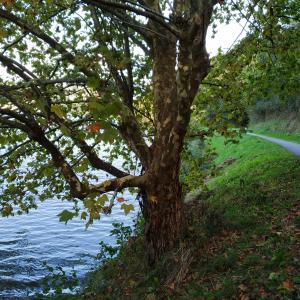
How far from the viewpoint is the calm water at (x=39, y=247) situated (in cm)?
1512

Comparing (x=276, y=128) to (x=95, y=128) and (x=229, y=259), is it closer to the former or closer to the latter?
(x=229, y=259)

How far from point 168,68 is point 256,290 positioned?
507cm

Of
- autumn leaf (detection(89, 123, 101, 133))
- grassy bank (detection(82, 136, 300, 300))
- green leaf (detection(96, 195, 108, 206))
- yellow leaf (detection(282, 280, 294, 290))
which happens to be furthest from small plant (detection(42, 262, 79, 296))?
autumn leaf (detection(89, 123, 101, 133))

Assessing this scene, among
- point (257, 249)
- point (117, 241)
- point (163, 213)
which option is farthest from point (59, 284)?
point (257, 249)

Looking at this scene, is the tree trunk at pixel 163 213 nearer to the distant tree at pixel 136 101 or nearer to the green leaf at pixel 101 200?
the distant tree at pixel 136 101

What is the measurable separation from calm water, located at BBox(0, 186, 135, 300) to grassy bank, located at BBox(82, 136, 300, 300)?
4.76m

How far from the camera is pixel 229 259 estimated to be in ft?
26.1

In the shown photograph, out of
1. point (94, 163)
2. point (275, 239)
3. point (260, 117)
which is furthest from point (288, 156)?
point (260, 117)

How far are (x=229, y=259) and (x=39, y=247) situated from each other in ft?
43.8

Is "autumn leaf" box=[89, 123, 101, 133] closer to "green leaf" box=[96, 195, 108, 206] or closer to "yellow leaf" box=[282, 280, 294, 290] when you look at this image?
"green leaf" box=[96, 195, 108, 206]

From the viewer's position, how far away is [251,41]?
40.2 ft

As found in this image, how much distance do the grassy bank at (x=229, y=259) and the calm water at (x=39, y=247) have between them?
4763 mm

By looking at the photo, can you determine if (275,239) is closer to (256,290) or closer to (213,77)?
(256,290)

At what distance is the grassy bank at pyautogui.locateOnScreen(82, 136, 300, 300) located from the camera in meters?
6.82
